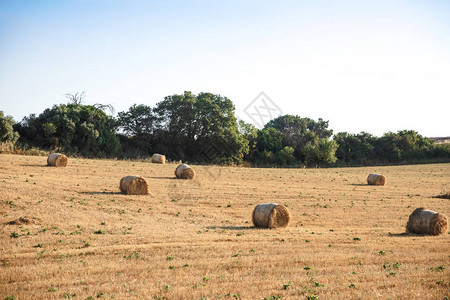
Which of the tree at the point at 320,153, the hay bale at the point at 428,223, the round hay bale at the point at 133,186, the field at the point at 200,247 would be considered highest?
the tree at the point at 320,153

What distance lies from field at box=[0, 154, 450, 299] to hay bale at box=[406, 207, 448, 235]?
0.44m

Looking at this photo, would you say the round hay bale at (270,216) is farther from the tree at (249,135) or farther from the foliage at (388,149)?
the foliage at (388,149)

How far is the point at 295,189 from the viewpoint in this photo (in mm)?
33219

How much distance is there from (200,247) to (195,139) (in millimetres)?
51311

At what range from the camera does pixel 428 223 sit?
17297 mm

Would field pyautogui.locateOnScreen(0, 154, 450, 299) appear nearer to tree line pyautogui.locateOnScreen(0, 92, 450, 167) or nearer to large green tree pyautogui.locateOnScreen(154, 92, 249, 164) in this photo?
tree line pyautogui.locateOnScreen(0, 92, 450, 167)

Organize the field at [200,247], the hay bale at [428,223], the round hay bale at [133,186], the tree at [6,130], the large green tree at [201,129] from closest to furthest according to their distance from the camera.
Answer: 1. the field at [200,247]
2. the hay bale at [428,223]
3. the round hay bale at [133,186]
4. the tree at [6,130]
5. the large green tree at [201,129]

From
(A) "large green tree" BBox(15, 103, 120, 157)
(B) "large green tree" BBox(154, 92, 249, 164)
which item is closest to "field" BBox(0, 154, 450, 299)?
(A) "large green tree" BBox(15, 103, 120, 157)

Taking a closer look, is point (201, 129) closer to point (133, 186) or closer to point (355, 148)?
point (355, 148)

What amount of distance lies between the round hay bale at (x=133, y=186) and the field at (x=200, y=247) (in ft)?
1.98

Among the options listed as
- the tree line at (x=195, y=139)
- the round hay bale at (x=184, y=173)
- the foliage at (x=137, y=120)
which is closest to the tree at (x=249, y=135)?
the tree line at (x=195, y=139)

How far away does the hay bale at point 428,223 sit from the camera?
17312 millimetres

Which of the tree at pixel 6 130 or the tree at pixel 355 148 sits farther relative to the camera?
the tree at pixel 355 148

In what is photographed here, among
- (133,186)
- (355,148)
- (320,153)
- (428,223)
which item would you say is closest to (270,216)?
(428,223)
